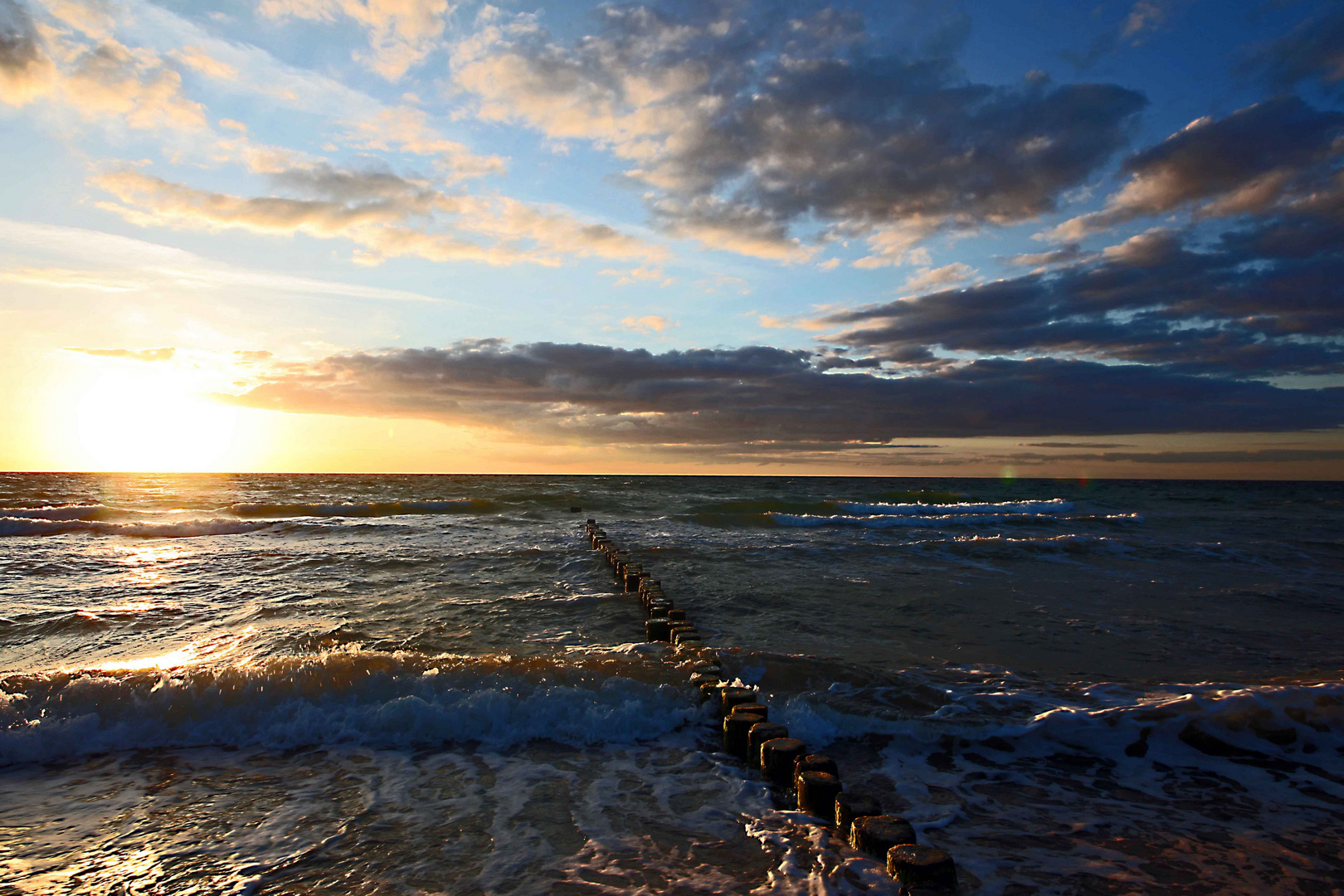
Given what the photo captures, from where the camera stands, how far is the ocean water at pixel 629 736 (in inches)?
155

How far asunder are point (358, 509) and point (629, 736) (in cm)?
2913

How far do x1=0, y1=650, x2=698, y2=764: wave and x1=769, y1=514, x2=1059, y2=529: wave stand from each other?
21468 millimetres

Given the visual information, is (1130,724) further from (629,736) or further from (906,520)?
(906,520)

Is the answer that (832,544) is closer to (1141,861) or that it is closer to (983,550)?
(983,550)

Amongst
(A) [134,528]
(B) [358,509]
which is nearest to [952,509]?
(B) [358,509]

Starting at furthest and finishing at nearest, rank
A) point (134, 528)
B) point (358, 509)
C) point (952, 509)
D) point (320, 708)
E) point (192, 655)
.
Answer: point (952, 509) < point (358, 509) < point (134, 528) < point (192, 655) < point (320, 708)

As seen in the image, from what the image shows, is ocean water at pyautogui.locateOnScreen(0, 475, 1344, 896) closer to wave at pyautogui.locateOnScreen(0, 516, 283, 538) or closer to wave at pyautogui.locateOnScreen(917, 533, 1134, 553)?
wave at pyautogui.locateOnScreen(917, 533, 1134, 553)

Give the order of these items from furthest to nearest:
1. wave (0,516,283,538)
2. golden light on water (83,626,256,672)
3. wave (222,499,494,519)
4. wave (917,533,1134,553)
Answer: wave (222,499,494,519), wave (0,516,283,538), wave (917,533,1134,553), golden light on water (83,626,256,672)

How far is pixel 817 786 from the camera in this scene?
14.5 feet

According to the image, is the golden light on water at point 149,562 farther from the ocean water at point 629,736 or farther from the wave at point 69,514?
the wave at point 69,514

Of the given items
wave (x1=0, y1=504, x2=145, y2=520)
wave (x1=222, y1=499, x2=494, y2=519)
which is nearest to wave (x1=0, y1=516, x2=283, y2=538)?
wave (x1=0, y1=504, x2=145, y2=520)

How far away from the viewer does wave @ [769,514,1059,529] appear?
27.5m

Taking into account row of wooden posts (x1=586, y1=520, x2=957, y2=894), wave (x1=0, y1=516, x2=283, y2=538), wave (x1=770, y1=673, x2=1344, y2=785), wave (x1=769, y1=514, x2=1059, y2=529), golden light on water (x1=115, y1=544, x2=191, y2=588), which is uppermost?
wave (x1=0, y1=516, x2=283, y2=538)

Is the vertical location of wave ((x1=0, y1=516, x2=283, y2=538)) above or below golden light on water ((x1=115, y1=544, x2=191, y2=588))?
above
